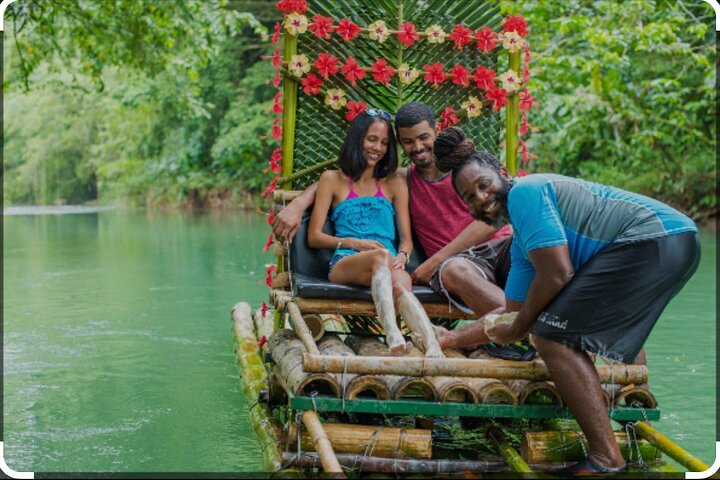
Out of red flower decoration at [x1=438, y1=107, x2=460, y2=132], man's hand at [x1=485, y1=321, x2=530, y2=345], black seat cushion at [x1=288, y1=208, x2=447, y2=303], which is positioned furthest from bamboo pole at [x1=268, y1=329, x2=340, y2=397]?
red flower decoration at [x1=438, y1=107, x2=460, y2=132]

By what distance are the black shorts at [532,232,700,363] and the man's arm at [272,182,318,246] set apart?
219 cm

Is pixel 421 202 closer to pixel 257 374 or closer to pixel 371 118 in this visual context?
pixel 371 118

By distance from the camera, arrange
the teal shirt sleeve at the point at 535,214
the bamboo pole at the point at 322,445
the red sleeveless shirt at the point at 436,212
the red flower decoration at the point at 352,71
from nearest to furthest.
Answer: the bamboo pole at the point at 322,445 < the teal shirt sleeve at the point at 535,214 < the red sleeveless shirt at the point at 436,212 < the red flower decoration at the point at 352,71

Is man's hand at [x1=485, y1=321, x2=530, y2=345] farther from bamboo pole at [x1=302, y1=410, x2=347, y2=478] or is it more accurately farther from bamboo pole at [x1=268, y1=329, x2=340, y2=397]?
bamboo pole at [x1=302, y1=410, x2=347, y2=478]

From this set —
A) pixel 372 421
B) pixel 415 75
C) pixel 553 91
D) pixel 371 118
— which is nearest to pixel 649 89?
pixel 553 91

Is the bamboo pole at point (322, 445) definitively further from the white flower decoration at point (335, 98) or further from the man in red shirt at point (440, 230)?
the white flower decoration at point (335, 98)

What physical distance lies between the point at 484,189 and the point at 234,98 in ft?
90.6

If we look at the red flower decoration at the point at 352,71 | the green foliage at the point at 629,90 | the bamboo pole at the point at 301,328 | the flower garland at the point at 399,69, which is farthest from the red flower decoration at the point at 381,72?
the green foliage at the point at 629,90

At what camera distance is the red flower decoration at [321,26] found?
6348 mm

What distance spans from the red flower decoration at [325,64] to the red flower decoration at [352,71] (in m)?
0.07

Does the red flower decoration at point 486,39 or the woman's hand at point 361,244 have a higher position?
the red flower decoration at point 486,39

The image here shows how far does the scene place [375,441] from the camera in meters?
4.12

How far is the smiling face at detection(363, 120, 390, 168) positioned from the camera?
5.68 m

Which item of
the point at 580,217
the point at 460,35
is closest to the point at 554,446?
the point at 580,217
